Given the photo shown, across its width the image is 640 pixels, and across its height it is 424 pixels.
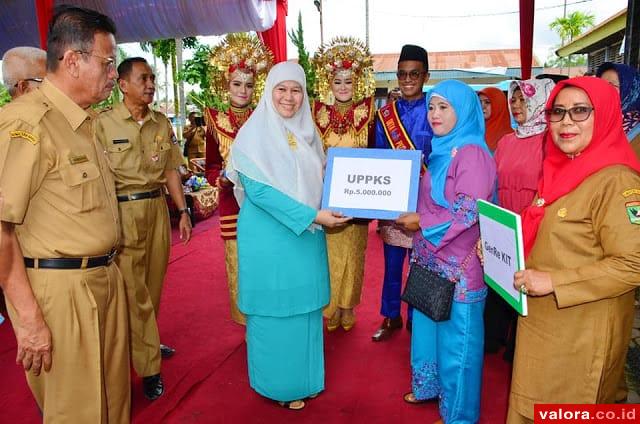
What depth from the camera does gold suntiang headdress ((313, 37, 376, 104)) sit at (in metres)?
3.25

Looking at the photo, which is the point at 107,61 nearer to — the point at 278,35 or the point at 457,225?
the point at 457,225

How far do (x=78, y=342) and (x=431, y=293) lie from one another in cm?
139

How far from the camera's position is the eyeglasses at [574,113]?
1450mm

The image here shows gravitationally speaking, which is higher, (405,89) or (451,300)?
(405,89)

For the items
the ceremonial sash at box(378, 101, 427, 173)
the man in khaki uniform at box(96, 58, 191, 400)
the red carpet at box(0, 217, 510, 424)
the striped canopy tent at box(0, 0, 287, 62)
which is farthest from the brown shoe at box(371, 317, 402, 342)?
the striped canopy tent at box(0, 0, 287, 62)

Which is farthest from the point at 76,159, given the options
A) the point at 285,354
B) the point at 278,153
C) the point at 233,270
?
the point at 233,270

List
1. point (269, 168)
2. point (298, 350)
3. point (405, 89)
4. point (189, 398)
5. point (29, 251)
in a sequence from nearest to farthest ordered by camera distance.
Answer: point (29, 251), point (269, 168), point (298, 350), point (189, 398), point (405, 89)

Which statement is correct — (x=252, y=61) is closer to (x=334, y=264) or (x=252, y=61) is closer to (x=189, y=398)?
(x=334, y=264)

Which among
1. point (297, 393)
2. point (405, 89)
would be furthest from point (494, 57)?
point (297, 393)

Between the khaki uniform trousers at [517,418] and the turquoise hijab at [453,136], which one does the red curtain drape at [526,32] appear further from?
the khaki uniform trousers at [517,418]

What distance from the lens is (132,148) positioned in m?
2.72

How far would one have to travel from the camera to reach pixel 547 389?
1.58 m

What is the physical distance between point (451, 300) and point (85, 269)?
4.74 feet

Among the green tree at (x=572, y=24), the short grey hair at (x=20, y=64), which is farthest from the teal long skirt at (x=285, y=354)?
the green tree at (x=572, y=24)
